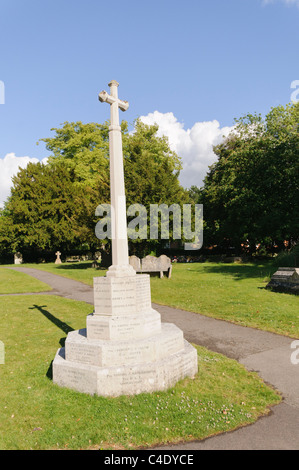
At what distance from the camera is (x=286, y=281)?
43.4 feet

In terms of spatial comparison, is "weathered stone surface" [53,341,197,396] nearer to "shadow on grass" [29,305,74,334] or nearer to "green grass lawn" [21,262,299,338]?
"shadow on grass" [29,305,74,334]

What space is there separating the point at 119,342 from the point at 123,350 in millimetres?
201

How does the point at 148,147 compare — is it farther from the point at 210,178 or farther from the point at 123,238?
the point at 123,238

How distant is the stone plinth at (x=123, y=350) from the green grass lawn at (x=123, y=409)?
A: 20cm

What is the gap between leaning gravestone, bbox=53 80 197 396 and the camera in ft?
16.8

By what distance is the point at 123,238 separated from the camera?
Result: 6.27 metres

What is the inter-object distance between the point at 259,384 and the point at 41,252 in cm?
4603

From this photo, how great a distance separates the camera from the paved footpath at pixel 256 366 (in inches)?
152

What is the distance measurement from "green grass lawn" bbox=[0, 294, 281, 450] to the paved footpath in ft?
0.57
